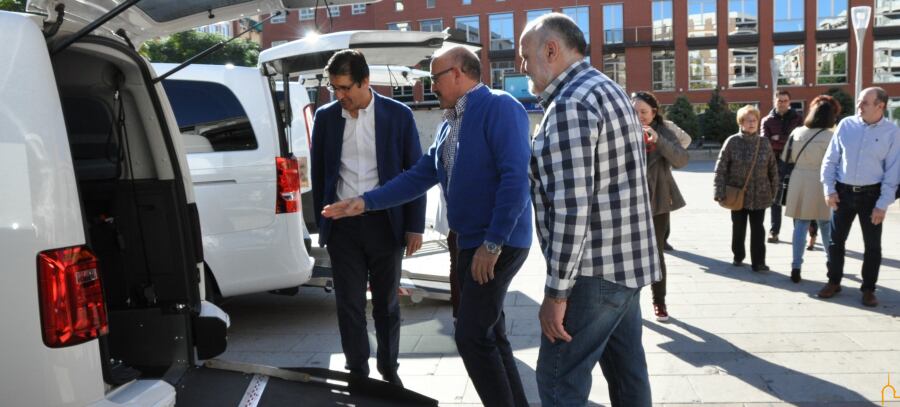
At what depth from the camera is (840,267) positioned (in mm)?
6402

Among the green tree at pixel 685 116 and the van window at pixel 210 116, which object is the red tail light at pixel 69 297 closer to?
the van window at pixel 210 116

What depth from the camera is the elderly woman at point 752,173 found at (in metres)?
7.57

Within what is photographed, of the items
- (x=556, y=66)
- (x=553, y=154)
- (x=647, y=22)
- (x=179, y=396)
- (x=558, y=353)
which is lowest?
(x=179, y=396)

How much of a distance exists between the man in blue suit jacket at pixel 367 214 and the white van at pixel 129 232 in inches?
16.3

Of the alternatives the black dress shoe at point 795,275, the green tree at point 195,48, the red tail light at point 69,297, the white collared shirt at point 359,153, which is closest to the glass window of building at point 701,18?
the green tree at point 195,48

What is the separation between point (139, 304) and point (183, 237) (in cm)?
42

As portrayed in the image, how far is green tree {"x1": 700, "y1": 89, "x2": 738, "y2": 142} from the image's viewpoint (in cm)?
4428

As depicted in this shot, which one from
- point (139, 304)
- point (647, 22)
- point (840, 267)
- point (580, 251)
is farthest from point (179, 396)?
point (647, 22)

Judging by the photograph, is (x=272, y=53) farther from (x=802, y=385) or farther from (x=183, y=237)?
(x=802, y=385)

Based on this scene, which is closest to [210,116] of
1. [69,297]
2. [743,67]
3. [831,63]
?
[69,297]

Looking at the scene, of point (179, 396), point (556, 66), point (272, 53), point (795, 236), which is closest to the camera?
point (556, 66)

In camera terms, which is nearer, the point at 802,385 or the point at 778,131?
the point at 802,385

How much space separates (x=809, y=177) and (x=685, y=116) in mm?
40154

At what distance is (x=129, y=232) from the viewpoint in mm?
3717
